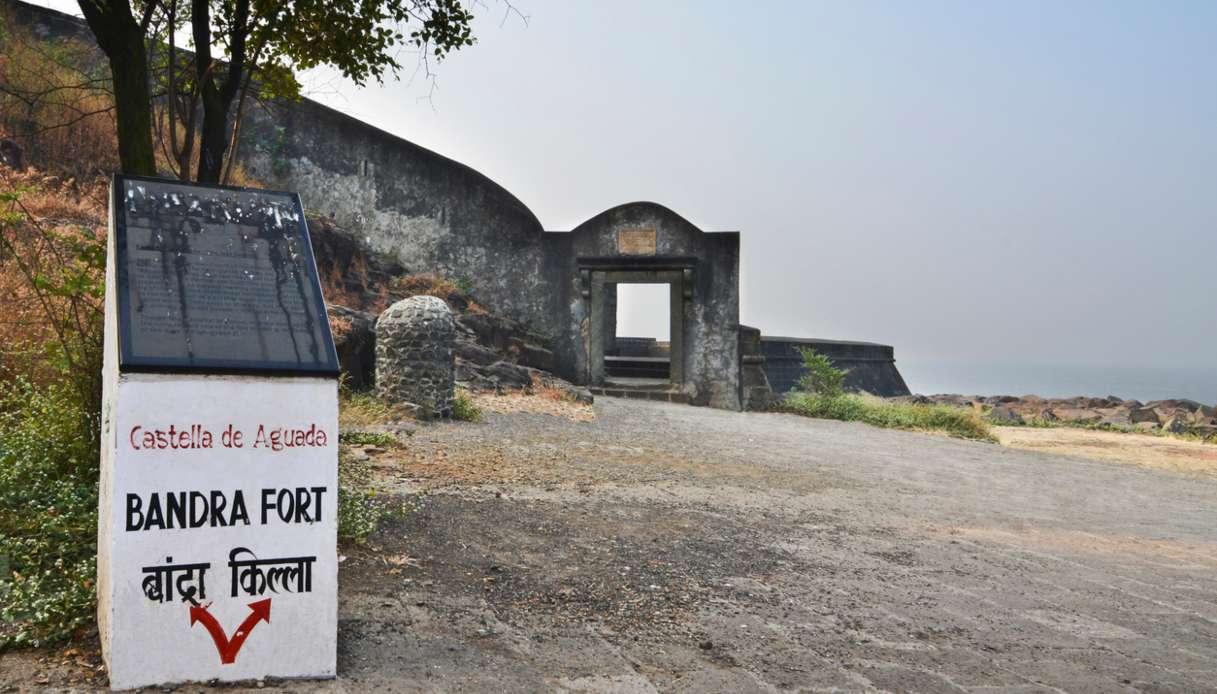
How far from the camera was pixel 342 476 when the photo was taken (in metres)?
6.30

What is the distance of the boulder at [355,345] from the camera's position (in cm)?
1095

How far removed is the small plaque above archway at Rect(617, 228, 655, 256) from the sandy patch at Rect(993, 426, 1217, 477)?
276 inches

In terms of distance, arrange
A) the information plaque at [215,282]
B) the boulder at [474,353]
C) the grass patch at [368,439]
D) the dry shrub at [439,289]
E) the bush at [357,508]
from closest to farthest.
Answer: the information plaque at [215,282] < the bush at [357,508] < the grass patch at [368,439] < the boulder at [474,353] < the dry shrub at [439,289]

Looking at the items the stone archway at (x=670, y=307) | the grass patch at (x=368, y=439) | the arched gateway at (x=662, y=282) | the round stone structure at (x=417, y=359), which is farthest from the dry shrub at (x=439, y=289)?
the grass patch at (x=368, y=439)

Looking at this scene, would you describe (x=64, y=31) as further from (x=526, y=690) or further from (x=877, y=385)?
(x=877, y=385)

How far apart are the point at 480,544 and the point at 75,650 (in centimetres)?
220

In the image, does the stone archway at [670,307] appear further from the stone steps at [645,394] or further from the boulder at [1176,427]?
the boulder at [1176,427]

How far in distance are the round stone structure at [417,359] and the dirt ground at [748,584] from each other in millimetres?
1558

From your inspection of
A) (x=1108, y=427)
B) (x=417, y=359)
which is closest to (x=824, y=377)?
(x=1108, y=427)

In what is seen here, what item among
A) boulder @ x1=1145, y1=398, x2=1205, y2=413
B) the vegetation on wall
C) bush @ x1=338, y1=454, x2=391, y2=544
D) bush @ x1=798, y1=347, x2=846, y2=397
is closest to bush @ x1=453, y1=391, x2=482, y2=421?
bush @ x1=338, y1=454, x2=391, y2=544

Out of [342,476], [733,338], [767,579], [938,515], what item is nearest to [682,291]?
[733,338]

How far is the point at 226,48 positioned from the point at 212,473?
4580 mm

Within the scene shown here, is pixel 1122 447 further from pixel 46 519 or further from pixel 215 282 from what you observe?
pixel 46 519

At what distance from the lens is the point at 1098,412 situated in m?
22.8
